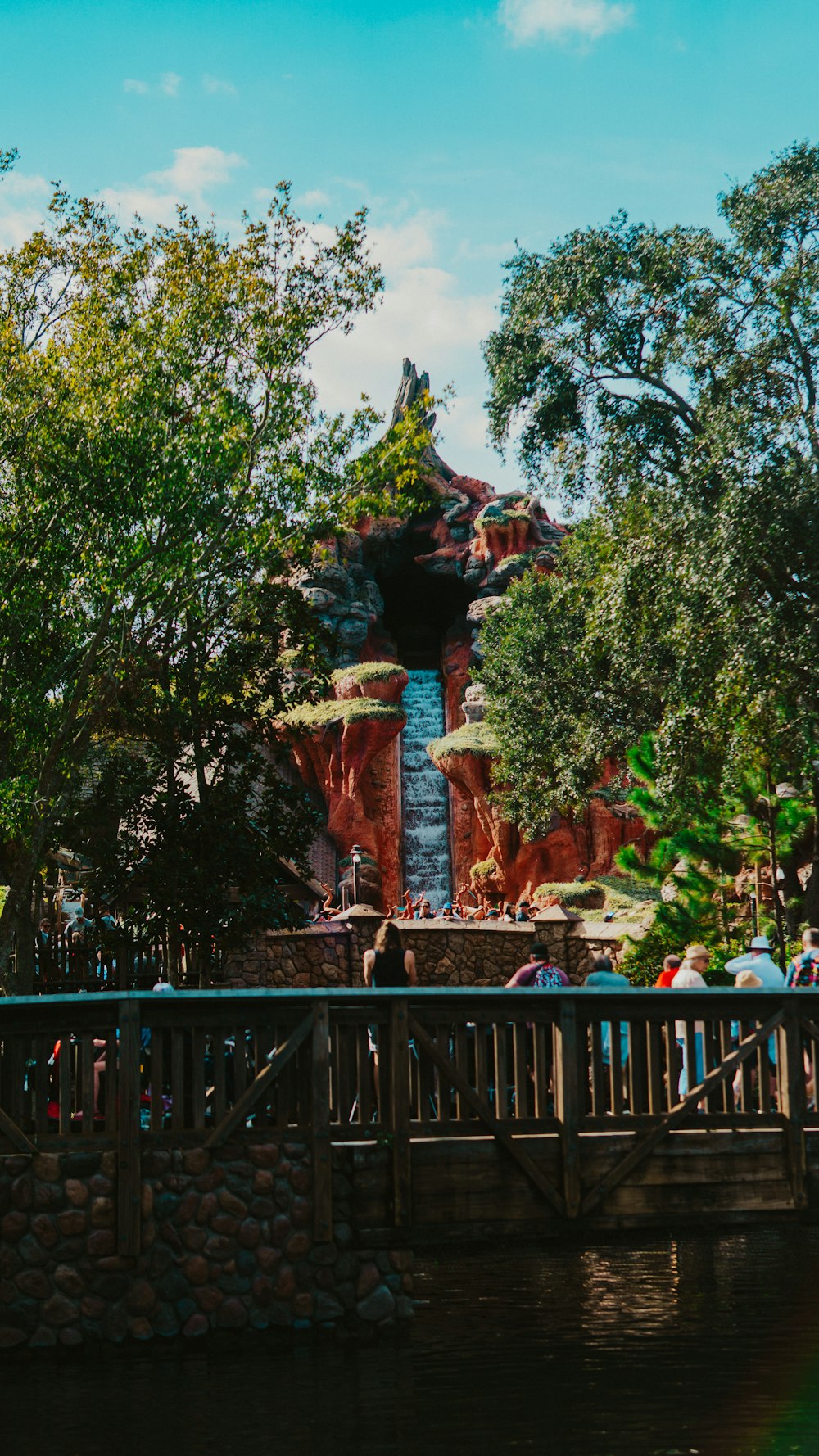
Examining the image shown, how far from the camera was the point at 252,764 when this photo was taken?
21.8 metres

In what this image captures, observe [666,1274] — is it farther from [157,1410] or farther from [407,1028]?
[157,1410]

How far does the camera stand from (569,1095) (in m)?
9.70

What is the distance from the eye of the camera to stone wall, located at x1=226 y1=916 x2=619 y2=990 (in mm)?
24672

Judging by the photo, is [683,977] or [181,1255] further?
[683,977]

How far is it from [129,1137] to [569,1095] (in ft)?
9.77

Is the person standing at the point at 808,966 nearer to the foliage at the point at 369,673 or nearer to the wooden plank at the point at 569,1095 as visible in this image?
the wooden plank at the point at 569,1095

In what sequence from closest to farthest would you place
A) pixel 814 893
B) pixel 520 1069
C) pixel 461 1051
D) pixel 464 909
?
pixel 461 1051, pixel 520 1069, pixel 814 893, pixel 464 909

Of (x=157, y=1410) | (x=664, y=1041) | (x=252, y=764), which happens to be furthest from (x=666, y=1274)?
(x=252, y=764)

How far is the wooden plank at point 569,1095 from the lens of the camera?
9.59 m

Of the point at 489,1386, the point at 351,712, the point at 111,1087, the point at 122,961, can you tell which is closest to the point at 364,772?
the point at 351,712

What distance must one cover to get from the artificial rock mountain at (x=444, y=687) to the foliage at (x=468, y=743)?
0.06m

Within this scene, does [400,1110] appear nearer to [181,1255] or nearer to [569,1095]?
[569,1095]

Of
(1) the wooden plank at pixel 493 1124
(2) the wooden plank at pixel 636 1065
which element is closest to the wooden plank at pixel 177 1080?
(1) the wooden plank at pixel 493 1124

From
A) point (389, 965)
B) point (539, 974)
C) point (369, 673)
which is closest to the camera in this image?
point (389, 965)
